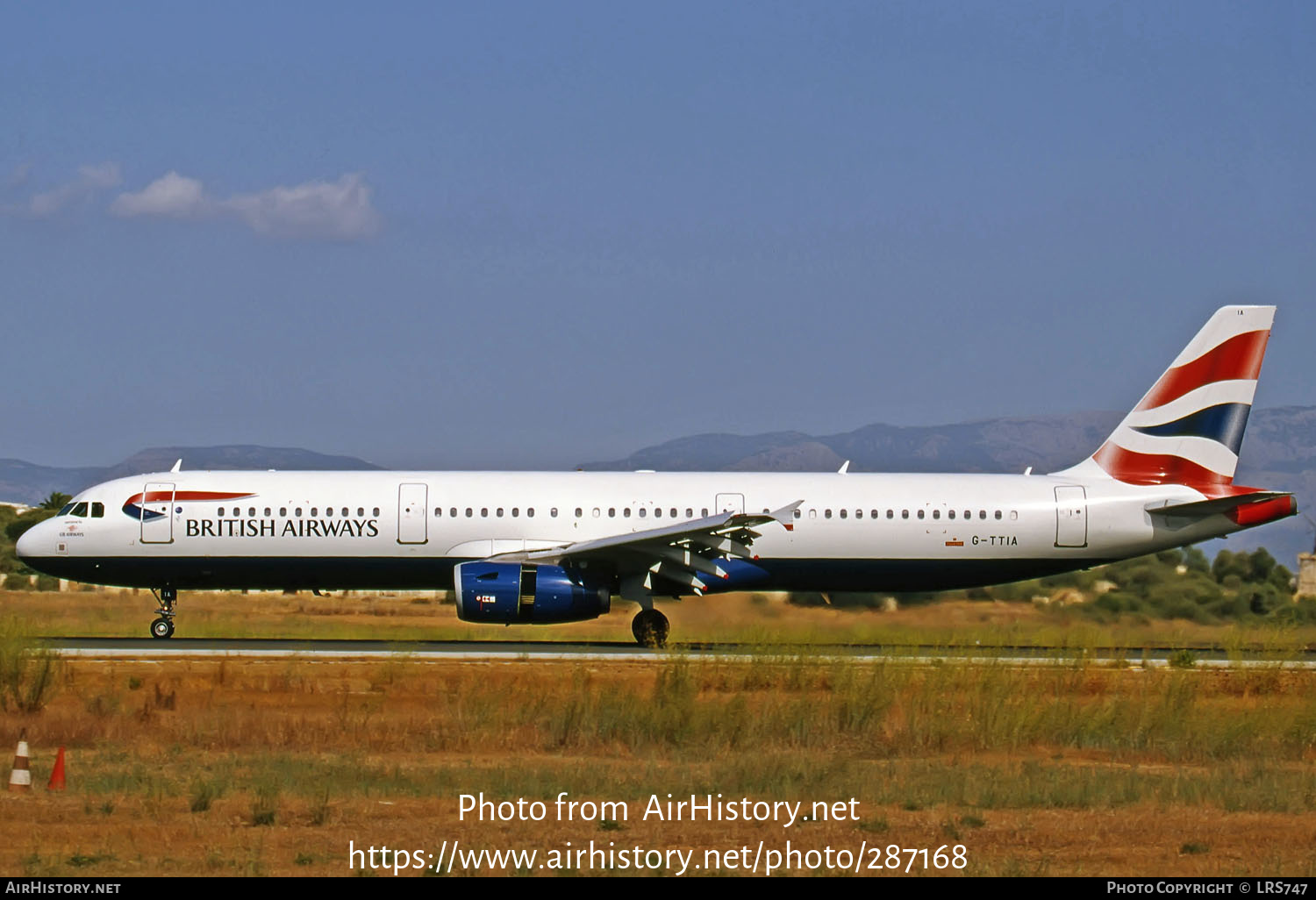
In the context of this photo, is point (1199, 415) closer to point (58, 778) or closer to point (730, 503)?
point (730, 503)

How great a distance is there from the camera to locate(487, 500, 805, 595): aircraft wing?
26516 millimetres

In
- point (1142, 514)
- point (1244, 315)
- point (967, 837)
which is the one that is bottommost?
point (967, 837)

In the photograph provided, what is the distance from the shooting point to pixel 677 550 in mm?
27469

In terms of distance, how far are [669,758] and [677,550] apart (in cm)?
980

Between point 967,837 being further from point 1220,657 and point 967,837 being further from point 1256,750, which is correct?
point 1220,657

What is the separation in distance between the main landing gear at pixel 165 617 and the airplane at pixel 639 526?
4 cm

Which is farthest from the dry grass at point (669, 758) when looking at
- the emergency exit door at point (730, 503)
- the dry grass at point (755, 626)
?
the emergency exit door at point (730, 503)

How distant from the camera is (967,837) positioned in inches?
521

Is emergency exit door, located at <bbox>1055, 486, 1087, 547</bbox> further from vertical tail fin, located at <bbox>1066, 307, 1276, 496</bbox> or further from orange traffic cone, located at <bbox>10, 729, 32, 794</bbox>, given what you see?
orange traffic cone, located at <bbox>10, 729, 32, 794</bbox>

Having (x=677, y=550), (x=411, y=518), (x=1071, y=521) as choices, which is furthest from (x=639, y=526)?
(x=1071, y=521)

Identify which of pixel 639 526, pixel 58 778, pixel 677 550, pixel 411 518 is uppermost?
pixel 411 518

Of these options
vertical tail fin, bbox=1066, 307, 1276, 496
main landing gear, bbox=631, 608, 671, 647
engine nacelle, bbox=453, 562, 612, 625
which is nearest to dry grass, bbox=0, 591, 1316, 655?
main landing gear, bbox=631, 608, 671, 647
